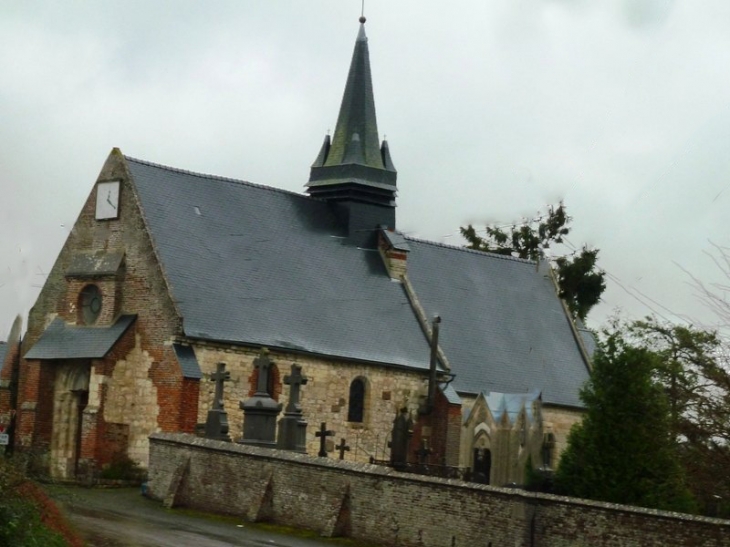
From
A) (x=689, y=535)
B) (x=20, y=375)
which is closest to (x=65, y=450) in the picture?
(x=20, y=375)

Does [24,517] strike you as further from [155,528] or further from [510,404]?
[510,404]

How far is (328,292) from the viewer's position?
38781 mm

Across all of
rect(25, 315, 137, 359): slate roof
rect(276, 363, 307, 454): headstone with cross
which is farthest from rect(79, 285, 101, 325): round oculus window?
rect(276, 363, 307, 454): headstone with cross

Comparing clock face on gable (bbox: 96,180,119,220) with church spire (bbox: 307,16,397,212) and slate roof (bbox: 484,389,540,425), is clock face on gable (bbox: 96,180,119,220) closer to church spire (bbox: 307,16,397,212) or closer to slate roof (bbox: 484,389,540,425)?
church spire (bbox: 307,16,397,212)

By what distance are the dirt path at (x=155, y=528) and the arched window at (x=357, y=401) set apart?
10.5 meters

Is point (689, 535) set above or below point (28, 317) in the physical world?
below

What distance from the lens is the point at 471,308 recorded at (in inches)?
1740

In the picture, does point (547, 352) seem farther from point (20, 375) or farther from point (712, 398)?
point (712, 398)

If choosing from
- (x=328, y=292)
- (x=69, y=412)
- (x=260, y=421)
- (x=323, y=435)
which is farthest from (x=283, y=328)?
(x=260, y=421)

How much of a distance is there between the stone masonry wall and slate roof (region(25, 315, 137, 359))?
2285 millimetres

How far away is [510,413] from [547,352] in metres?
6.88

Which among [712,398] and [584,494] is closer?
[712,398]

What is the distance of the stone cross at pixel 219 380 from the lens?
31469 mm

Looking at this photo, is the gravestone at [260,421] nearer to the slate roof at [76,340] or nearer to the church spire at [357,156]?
the slate roof at [76,340]
